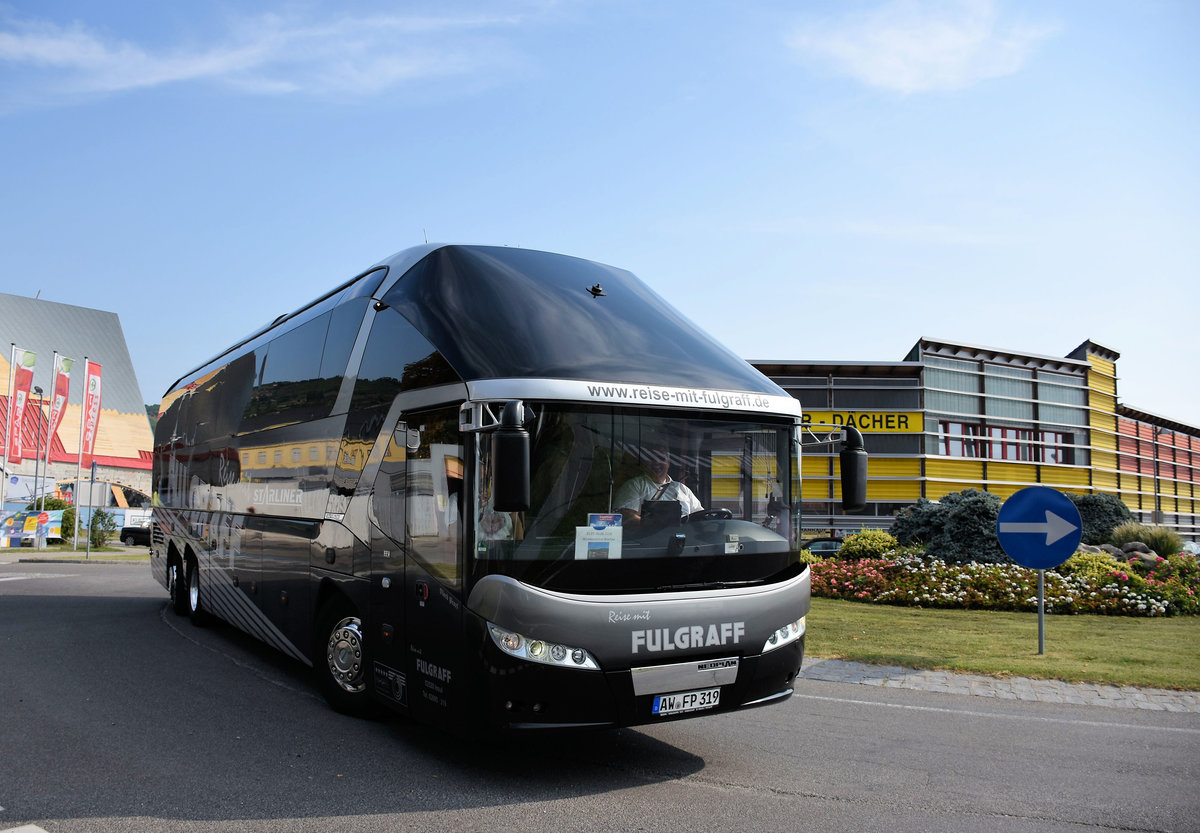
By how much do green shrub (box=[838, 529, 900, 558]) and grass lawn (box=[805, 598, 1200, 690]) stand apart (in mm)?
4187

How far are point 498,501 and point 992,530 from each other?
14.6 meters

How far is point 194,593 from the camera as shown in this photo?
40.8 feet

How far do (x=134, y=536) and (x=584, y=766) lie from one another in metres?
40.7

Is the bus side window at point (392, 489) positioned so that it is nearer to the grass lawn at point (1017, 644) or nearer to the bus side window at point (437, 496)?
the bus side window at point (437, 496)

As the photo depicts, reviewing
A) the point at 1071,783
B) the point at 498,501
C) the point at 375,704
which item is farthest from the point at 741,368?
the point at 375,704

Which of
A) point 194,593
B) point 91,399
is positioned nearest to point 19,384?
point 91,399

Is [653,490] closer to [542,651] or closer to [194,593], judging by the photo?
[542,651]

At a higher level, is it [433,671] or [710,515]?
[710,515]

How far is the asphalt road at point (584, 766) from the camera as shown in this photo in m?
4.90

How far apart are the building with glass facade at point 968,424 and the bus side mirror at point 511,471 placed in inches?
833

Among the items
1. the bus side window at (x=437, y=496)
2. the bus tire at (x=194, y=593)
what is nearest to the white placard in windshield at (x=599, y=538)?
the bus side window at (x=437, y=496)

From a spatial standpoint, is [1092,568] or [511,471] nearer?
[511,471]

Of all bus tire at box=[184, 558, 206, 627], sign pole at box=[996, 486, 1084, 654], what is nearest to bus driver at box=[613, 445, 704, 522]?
sign pole at box=[996, 486, 1084, 654]

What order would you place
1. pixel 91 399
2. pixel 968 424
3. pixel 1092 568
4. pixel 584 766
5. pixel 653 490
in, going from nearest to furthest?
pixel 653 490 → pixel 584 766 → pixel 1092 568 → pixel 968 424 → pixel 91 399
